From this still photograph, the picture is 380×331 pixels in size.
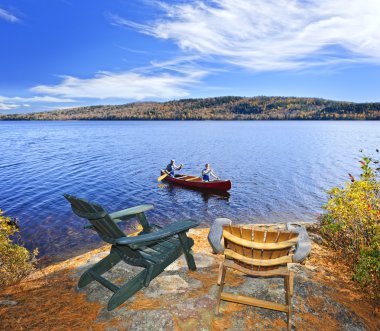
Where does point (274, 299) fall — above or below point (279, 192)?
above

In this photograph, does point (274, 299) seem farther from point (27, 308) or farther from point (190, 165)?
point (190, 165)

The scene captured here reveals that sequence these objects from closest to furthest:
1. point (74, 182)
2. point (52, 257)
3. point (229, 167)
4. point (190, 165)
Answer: point (52, 257) < point (74, 182) < point (229, 167) < point (190, 165)

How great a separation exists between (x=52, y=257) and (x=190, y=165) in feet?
92.9

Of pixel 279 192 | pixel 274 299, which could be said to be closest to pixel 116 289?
pixel 274 299

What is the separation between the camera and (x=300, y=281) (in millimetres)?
5305

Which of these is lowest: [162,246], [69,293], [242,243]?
[69,293]

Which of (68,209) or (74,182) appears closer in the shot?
(68,209)

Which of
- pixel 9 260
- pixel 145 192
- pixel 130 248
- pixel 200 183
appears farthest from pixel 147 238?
pixel 145 192

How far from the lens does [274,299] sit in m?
4.75

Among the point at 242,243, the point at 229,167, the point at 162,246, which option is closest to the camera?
the point at 242,243

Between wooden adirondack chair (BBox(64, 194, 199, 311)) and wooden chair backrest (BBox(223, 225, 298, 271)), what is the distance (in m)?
1.09

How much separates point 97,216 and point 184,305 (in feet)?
6.43

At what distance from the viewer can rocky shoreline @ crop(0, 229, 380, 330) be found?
4152 millimetres

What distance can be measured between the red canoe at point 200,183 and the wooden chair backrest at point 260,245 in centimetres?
1781
